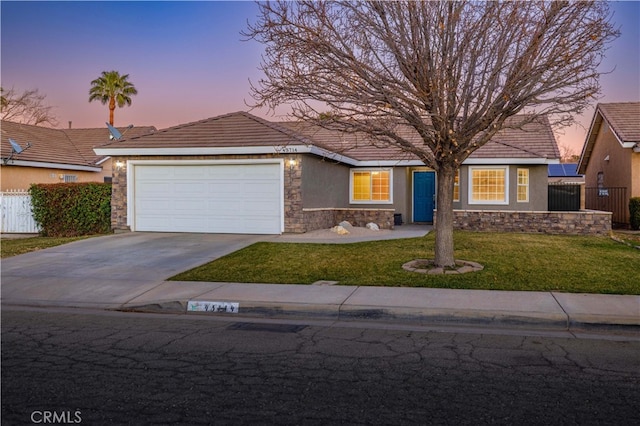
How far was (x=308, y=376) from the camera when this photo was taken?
17.4 feet

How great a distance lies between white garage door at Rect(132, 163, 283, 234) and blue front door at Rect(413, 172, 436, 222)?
8.19 metres

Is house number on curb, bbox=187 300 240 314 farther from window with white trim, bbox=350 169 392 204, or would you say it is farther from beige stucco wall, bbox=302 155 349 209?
window with white trim, bbox=350 169 392 204

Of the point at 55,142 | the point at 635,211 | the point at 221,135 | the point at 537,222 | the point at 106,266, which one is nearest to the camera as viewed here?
the point at 106,266

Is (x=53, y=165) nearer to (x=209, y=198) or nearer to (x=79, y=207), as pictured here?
(x=79, y=207)

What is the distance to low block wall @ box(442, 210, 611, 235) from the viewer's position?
18.2m

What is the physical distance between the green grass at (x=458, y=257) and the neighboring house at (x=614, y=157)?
320 inches

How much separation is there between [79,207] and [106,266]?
24.6 ft

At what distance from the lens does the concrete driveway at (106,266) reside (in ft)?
31.8

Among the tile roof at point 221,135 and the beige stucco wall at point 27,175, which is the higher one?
the tile roof at point 221,135

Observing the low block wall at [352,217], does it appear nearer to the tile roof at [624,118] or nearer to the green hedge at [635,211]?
the green hedge at [635,211]

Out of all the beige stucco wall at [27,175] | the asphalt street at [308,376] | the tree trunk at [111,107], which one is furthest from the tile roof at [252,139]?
the tree trunk at [111,107]

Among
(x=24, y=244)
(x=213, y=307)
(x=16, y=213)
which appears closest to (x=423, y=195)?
(x=24, y=244)

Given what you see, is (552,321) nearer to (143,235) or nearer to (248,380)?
(248,380)

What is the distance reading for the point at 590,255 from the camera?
12641mm
